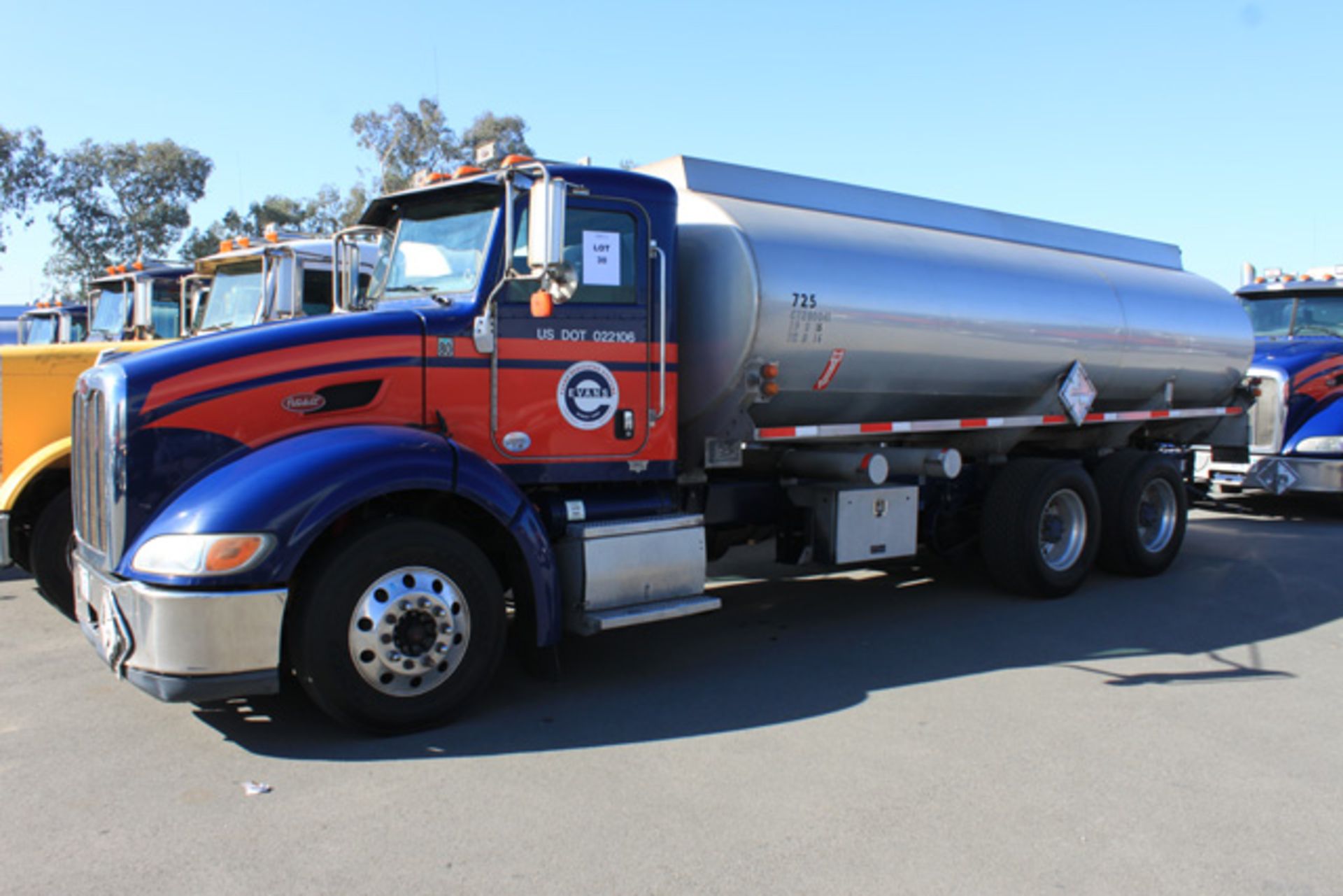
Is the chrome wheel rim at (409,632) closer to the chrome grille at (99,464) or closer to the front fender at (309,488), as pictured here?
the front fender at (309,488)

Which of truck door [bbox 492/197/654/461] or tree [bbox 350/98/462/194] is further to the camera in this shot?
tree [bbox 350/98/462/194]

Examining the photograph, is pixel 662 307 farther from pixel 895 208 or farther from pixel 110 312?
pixel 110 312

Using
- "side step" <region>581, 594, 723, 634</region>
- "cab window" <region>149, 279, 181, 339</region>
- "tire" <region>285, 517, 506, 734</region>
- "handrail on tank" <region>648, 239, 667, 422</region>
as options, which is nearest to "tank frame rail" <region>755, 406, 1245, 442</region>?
"handrail on tank" <region>648, 239, 667, 422</region>

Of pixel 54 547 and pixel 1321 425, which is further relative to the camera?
pixel 1321 425

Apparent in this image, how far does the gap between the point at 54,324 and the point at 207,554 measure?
52.4ft

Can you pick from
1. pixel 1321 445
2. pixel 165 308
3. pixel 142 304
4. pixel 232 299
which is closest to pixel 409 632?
pixel 232 299

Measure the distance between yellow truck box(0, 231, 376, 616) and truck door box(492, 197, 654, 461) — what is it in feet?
11.0

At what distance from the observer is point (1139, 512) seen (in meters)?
9.06

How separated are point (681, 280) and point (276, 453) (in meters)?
2.77

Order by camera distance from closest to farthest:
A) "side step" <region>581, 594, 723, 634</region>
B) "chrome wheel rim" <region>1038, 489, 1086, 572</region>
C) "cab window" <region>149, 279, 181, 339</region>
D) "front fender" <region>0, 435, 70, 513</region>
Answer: "side step" <region>581, 594, 723, 634</region>
"front fender" <region>0, 435, 70, 513</region>
"chrome wheel rim" <region>1038, 489, 1086, 572</region>
"cab window" <region>149, 279, 181, 339</region>

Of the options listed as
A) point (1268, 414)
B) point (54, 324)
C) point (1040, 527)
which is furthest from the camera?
point (54, 324)

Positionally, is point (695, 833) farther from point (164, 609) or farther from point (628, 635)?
point (628, 635)

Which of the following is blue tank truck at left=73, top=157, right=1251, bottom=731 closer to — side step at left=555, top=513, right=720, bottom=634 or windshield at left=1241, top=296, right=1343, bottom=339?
side step at left=555, top=513, right=720, bottom=634

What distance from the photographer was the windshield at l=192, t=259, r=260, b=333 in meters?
9.97
